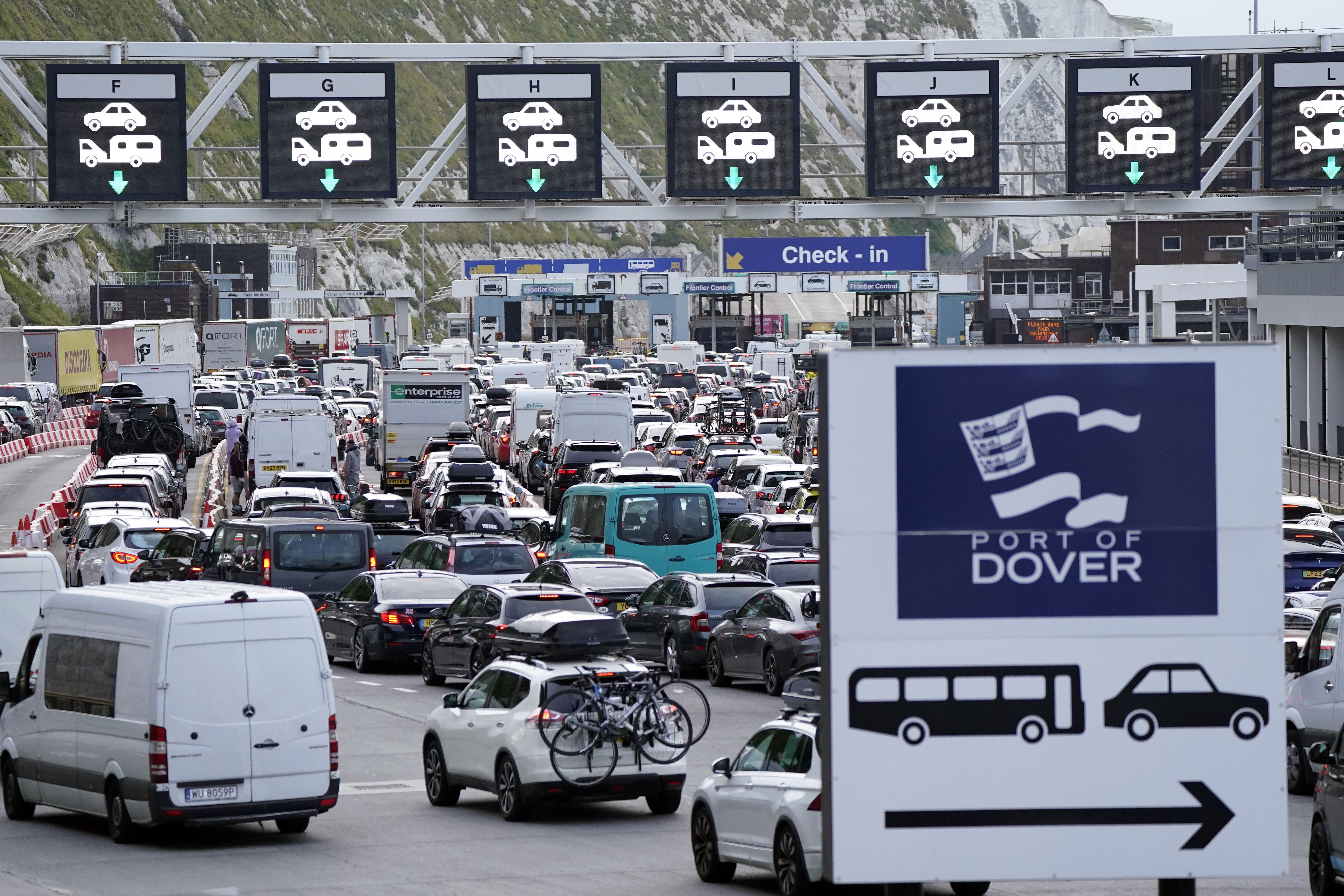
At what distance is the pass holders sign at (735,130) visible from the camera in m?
29.6

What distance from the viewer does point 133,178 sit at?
96.6ft

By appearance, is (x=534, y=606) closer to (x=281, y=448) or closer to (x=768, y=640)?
(x=768, y=640)

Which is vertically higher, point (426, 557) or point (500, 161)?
point (500, 161)

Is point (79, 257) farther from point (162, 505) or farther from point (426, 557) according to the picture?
point (426, 557)

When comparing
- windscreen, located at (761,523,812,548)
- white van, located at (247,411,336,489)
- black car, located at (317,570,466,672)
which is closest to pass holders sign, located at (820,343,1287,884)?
black car, located at (317,570,466,672)

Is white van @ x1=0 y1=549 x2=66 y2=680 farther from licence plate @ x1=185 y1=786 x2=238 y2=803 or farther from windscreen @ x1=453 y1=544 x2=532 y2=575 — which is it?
windscreen @ x1=453 y1=544 x2=532 y2=575

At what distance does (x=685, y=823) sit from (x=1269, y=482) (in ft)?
27.7

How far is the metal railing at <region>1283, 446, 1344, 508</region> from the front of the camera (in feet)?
138

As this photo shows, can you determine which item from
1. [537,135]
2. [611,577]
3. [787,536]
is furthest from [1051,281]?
[611,577]

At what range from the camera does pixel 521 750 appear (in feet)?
52.1

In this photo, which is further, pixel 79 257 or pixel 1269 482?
pixel 79 257

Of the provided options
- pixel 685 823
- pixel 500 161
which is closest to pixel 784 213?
pixel 500 161

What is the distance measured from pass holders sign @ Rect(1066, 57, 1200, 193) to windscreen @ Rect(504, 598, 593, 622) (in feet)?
36.7

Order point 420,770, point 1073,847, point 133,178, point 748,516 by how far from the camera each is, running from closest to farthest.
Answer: point 1073,847 → point 420,770 → point 133,178 → point 748,516
